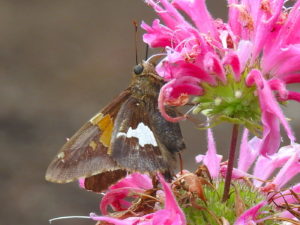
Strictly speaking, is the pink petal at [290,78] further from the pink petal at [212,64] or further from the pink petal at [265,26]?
the pink petal at [212,64]

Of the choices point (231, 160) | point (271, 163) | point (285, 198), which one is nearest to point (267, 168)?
point (271, 163)

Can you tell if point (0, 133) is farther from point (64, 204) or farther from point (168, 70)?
point (168, 70)

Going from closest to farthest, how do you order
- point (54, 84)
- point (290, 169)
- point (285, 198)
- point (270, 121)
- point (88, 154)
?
1. point (270, 121)
2. point (88, 154)
3. point (285, 198)
4. point (290, 169)
5. point (54, 84)

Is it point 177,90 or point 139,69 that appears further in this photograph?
point 139,69

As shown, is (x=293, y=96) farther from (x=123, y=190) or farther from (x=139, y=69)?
(x=123, y=190)

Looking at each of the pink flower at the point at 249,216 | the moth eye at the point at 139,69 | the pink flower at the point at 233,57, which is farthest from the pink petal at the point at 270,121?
the moth eye at the point at 139,69

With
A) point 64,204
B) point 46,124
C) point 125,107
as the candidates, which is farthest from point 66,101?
point 125,107

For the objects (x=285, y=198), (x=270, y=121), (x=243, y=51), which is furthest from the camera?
(x=285, y=198)
